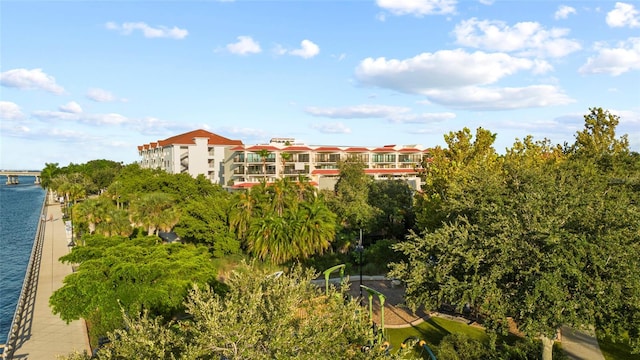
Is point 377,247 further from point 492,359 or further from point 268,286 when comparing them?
point 268,286

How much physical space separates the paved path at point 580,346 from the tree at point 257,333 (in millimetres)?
14074

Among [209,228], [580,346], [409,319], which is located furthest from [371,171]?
[580,346]

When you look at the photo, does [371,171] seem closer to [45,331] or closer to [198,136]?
[198,136]

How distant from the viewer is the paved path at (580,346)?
19978 mm

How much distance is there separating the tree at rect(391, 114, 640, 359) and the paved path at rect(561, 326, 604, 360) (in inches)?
156

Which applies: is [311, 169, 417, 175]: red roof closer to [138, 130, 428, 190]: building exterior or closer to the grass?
[138, 130, 428, 190]: building exterior

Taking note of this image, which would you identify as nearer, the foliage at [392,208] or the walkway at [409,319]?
the walkway at [409,319]

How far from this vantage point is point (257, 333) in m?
10.3

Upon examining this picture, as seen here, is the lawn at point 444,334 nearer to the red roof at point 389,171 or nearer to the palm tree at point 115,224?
the palm tree at point 115,224

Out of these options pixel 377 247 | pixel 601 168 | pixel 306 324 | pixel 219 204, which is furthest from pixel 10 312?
pixel 601 168

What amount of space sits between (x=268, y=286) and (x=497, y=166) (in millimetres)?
27970

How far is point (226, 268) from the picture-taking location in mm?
36688

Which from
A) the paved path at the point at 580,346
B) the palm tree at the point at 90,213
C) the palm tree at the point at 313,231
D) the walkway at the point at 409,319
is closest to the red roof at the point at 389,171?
the palm tree at the point at 313,231

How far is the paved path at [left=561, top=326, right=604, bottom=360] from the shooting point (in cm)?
1998
